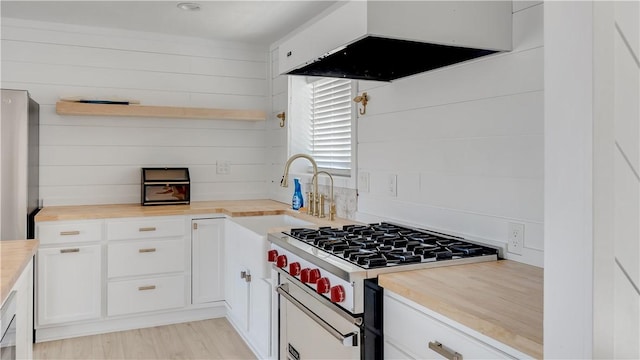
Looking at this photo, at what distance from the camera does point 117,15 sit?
11.5 ft

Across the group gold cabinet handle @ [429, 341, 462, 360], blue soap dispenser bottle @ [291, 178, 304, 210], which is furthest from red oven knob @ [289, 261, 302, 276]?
blue soap dispenser bottle @ [291, 178, 304, 210]

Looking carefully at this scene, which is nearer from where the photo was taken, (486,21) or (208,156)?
(486,21)

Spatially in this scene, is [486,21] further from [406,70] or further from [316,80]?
[316,80]

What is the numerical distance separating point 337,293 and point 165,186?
2.61 m

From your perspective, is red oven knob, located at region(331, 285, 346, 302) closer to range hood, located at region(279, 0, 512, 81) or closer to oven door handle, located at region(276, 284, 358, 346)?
oven door handle, located at region(276, 284, 358, 346)

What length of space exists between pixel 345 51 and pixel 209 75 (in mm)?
2486

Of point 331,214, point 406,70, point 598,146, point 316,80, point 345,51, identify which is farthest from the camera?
point 316,80

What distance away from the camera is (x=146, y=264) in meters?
3.52

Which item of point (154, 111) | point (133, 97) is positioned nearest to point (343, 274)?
point (154, 111)

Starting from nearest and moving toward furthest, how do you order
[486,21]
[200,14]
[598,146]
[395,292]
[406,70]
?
[598,146] → [395,292] → [486,21] → [406,70] → [200,14]

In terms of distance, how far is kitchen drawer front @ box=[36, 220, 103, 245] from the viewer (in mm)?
3229

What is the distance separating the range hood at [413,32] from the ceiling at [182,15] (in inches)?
48.3

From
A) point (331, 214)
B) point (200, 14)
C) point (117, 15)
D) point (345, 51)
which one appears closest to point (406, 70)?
point (345, 51)

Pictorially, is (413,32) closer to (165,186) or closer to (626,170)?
(626,170)
